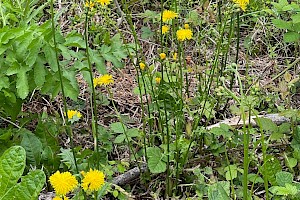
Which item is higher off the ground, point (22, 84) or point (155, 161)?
point (22, 84)

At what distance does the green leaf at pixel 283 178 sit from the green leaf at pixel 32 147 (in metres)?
1.02

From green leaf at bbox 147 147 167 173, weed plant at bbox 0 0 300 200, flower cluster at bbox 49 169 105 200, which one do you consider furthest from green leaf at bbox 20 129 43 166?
flower cluster at bbox 49 169 105 200

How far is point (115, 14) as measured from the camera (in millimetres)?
3691

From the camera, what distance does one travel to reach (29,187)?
6.17ft

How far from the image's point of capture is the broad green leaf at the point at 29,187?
6.15 ft

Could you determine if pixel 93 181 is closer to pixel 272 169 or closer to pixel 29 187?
pixel 29 187

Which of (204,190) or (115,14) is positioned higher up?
(115,14)

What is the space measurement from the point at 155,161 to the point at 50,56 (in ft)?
2.01

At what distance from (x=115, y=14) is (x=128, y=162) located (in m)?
1.54

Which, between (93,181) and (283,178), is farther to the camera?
(283,178)

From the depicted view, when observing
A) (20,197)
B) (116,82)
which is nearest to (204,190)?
(20,197)

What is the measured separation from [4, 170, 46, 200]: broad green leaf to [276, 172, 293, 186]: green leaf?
0.88m

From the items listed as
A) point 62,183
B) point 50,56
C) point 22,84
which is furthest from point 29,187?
point 50,56

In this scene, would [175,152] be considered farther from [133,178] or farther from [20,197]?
[20,197]
